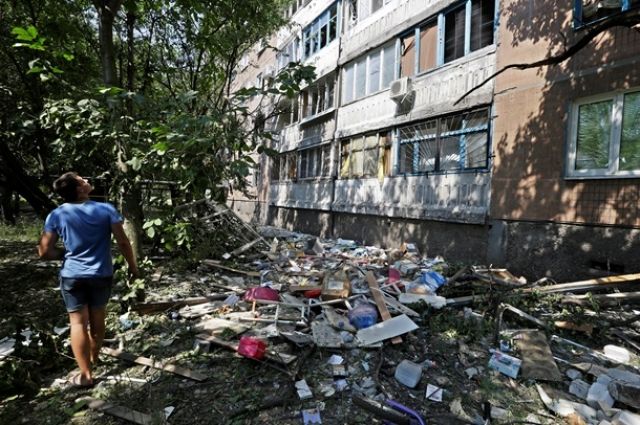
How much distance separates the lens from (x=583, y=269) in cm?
611

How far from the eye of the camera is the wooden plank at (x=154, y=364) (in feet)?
10.7

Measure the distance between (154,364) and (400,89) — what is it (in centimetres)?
901

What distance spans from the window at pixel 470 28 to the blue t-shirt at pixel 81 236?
8.85 meters

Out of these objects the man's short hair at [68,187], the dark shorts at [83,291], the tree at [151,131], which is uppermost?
the tree at [151,131]

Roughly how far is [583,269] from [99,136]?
25.8ft

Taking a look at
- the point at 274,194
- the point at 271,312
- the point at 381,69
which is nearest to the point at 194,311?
the point at 271,312

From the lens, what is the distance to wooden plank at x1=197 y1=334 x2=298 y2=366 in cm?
349

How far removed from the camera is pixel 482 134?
8.06 metres

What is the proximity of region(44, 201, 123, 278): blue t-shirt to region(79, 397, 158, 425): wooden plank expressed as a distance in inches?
42.6

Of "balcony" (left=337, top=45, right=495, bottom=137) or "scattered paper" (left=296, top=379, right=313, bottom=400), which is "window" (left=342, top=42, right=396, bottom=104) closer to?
"balcony" (left=337, top=45, right=495, bottom=137)

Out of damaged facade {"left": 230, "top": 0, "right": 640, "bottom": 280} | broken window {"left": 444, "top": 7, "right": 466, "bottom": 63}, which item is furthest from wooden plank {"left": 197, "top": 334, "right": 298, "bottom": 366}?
broken window {"left": 444, "top": 7, "right": 466, "bottom": 63}

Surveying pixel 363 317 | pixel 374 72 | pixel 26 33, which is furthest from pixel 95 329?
pixel 374 72

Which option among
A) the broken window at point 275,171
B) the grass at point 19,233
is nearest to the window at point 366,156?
the broken window at point 275,171

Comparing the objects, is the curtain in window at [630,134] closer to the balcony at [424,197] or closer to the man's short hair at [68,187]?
the balcony at [424,197]
